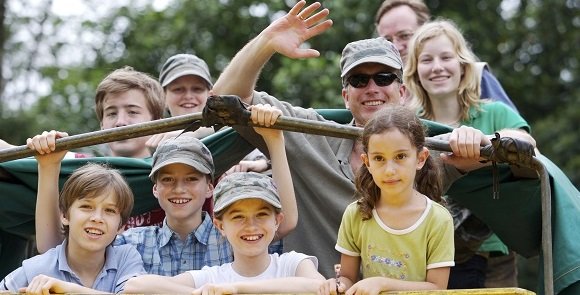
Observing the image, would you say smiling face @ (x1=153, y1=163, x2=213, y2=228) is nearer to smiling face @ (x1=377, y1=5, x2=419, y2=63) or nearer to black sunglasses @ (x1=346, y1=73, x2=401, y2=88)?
black sunglasses @ (x1=346, y1=73, x2=401, y2=88)

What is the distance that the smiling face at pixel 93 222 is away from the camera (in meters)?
4.43

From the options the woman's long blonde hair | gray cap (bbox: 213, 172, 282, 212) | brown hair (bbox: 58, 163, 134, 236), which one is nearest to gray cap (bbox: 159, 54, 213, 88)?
the woman's long blonde hair

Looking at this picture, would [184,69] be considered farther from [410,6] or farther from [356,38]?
[356,38]

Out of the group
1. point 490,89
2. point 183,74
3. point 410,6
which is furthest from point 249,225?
point 410,6

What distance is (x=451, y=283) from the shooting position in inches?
223

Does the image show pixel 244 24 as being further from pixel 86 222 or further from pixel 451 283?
pixel 86 222

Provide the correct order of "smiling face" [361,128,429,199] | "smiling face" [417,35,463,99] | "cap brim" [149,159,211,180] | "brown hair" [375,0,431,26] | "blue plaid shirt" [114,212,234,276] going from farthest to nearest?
"brown hair" [375,0,431,26]
"smiling face" [417,35,463,99]
"blue plaid shirt" [114,212,234,276]
"cap brim" [149,159,211,180]
"smiling face" [361,128,429,199]

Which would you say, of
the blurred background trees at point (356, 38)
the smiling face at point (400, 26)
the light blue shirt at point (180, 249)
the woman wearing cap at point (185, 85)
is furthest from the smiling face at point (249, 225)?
the blurred background trees at point (356, 38)

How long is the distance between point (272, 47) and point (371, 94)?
49 centimetres

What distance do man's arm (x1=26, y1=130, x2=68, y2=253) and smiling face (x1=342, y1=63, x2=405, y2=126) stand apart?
51.7 inches

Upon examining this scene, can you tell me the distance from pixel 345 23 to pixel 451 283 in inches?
318

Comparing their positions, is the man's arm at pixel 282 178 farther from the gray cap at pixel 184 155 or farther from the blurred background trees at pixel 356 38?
the blurred background trees at pixel 356 38

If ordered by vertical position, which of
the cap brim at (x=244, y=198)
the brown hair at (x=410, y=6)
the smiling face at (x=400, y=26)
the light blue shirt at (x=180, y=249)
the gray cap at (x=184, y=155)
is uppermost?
the brown hair at (x=410, y=6)

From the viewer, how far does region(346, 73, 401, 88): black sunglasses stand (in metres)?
4.95
